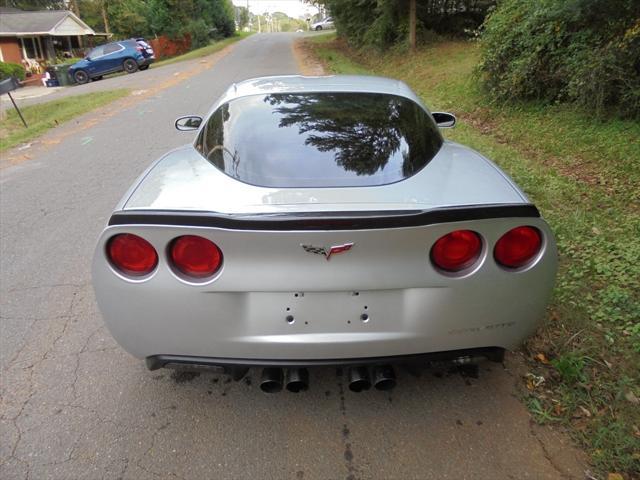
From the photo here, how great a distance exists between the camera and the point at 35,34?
113 ft

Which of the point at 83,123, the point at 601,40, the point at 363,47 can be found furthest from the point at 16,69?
the point at 601,40

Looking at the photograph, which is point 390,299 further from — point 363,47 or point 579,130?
point 363,47

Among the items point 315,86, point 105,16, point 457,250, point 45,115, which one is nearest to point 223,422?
point 457,250

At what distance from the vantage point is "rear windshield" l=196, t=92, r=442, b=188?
93.0 inches

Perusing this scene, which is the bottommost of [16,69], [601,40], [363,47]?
[16,69]

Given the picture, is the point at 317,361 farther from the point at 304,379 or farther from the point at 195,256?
the point at 195,256

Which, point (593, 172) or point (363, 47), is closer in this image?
point (593, 172)

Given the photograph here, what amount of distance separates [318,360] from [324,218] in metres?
0.64

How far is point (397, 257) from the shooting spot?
1993 mm

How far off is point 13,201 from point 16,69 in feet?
99.7

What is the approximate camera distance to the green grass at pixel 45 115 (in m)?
10.2

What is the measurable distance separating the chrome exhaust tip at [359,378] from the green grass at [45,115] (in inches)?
368

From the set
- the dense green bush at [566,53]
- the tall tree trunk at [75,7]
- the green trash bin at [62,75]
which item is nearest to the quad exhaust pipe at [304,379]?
the dense green bush at [566,53]

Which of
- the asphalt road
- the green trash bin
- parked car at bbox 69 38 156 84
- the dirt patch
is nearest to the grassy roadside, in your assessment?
the asphalt road
